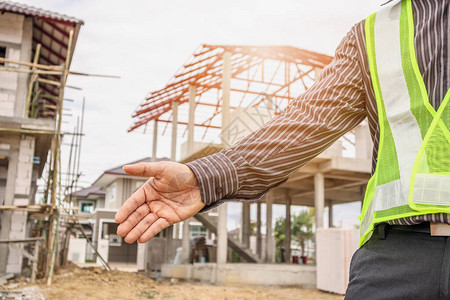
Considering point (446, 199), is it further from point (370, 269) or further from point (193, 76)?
point (193, 76)

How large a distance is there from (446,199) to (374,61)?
0.50m

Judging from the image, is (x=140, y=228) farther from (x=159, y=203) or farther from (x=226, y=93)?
(x=226, y=93)

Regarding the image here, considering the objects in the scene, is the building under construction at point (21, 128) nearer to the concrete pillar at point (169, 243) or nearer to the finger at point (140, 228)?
the concrete pillar at point (169, 243)

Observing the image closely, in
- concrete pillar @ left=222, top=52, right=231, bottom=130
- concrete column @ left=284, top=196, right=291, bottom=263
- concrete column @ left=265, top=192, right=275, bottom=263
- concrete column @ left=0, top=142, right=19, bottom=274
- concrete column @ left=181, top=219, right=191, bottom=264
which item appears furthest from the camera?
concrete column @ left=284, top=196, right=291, bottom=263

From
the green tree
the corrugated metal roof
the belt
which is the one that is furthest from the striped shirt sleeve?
the green tree

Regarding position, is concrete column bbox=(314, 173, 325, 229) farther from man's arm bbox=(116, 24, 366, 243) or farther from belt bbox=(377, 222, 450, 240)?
belt bbox=(377, 222, 450, 240)

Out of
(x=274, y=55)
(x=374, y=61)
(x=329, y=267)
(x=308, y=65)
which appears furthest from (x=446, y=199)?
(x=308, y=65)

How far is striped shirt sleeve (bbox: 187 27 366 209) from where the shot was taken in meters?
1.52

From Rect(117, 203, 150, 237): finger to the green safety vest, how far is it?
2.19 ft

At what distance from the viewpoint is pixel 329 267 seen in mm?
14078

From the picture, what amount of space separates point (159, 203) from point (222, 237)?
15.2 m

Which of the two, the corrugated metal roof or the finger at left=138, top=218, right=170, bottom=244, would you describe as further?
the corrugated metal roof

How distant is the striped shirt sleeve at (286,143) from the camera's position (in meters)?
1.52

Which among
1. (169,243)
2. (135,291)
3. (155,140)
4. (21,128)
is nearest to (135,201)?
(135,291)
